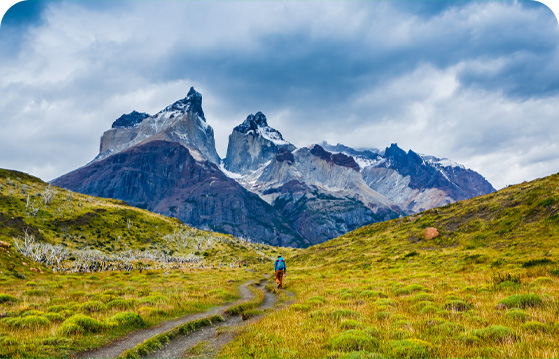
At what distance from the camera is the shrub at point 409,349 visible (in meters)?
8.82

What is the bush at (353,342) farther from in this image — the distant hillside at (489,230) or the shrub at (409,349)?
the distant hillside at (489,230)

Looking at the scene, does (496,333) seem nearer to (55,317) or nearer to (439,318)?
(439,318)

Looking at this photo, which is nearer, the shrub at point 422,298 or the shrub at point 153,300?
the shrub at point 422,298

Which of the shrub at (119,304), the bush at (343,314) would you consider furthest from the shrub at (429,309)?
the shrub at (119,304)

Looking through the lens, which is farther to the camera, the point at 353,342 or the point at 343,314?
the point at 343,314

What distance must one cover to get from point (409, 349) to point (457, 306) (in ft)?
23.9

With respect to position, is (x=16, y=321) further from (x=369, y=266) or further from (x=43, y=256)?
(x=43, y=256)

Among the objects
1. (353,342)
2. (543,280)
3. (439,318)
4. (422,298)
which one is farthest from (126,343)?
(543,280)

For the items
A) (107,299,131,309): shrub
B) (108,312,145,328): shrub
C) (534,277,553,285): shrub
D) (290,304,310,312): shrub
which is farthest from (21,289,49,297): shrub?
(534,277,553,285): shrub

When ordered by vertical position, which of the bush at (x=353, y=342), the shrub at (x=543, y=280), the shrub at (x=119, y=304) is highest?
the shrub at (x=543, y=280)

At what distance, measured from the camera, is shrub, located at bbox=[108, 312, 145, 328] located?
48.6 ft

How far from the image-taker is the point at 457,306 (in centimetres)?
1452

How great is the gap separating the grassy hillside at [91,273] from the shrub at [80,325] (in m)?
0.04

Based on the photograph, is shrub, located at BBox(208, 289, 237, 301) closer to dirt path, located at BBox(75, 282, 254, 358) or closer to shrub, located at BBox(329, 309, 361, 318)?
dirt path, located at BBox(75, 282, 254, 358)
